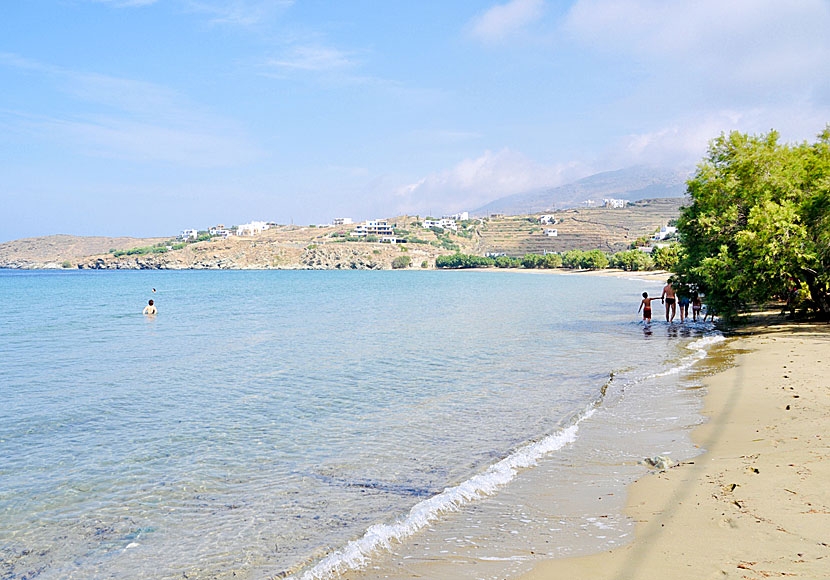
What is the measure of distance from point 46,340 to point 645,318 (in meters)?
27.6

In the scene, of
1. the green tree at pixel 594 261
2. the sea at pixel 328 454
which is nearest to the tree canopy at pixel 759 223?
the sea at pixel 328 454

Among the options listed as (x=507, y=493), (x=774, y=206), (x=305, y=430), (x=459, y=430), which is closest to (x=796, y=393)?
(x=459, y=430)

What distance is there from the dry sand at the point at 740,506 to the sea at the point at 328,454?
0.38m

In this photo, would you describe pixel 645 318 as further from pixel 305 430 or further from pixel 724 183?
pixel 305 430

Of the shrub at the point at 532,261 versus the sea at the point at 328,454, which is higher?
the shrub at the point at 532,261

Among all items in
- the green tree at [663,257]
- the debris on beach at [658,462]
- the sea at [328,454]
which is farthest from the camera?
the green tree at [663,257]

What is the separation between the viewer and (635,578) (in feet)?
16.0

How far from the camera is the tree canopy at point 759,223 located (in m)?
20.0

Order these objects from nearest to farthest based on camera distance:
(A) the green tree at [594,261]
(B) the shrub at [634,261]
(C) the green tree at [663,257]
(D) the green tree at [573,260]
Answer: (C) the green tree at [663,257] → (B) the shrub at [634,261] → (A) the green tree at [594,261] → (D) the green tree at [573,260]

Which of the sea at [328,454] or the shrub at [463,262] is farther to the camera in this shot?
the shrub at [463,262]

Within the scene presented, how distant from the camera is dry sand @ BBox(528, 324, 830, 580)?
4.95 meters

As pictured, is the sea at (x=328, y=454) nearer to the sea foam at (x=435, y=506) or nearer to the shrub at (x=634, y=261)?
the sea foam at (x=435, y=506)

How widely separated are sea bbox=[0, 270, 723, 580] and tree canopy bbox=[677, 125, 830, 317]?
3217 mm

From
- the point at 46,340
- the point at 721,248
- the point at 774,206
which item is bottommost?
the point at 46,340
